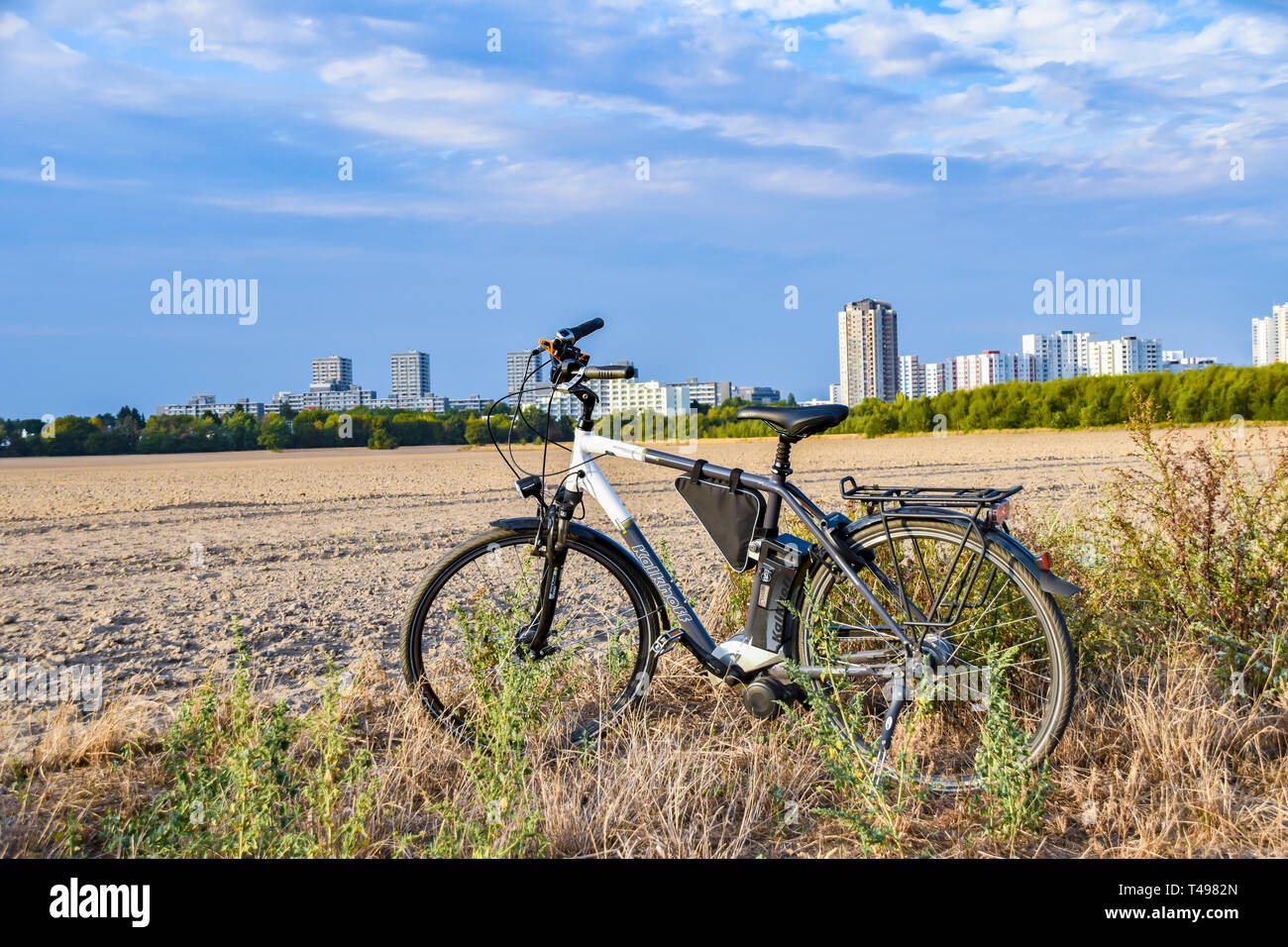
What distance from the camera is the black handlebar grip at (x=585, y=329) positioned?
12.9 feet

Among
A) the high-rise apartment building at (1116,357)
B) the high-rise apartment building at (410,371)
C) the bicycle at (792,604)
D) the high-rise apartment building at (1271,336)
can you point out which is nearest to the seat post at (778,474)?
the bicycle at (792,604)

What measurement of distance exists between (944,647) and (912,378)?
73.8m

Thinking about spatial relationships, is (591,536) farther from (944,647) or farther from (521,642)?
(944,647)

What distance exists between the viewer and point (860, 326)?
135 feet

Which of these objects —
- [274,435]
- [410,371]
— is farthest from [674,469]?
[274,435]

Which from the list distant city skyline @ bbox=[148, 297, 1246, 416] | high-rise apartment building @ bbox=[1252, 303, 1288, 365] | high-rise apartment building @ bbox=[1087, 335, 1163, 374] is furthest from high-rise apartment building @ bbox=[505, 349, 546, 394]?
high-rise apartment building @ bbox=[1087, 335, 1163, 374]

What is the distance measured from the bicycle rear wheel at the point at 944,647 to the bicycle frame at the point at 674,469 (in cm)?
25

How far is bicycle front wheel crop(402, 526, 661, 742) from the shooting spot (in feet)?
12.9

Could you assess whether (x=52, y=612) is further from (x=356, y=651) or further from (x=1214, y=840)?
(x=1214, y=840)

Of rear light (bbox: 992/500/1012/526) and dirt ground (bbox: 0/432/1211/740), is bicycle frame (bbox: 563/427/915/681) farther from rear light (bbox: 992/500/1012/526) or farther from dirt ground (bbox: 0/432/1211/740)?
rear light (bbox: 992/500/1012/526)

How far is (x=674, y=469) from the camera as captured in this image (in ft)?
13.0

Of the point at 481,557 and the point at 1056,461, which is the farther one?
the point at 1056,461

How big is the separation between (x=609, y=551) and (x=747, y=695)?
86cm
